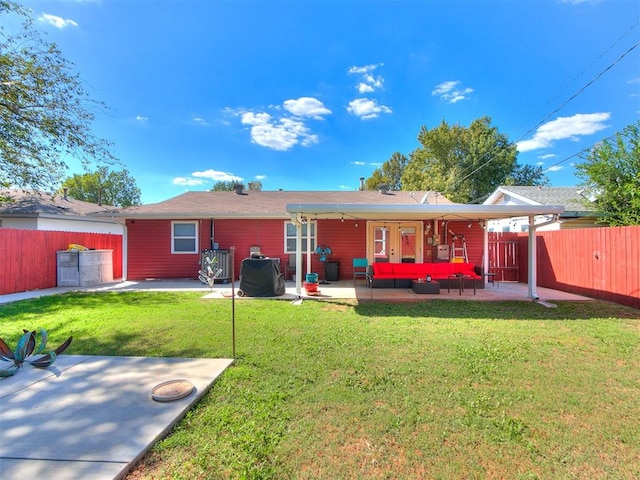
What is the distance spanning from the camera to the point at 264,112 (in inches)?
608

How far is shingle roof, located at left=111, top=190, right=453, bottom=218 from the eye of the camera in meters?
Result: 10.6

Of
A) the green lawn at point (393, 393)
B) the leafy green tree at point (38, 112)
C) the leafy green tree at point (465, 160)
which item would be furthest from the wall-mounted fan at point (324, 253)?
the leafy green tree at point (465, 160)

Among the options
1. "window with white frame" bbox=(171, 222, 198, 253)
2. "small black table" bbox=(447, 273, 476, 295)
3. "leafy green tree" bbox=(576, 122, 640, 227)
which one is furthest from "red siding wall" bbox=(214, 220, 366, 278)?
"leafy green tree" bbox=(576, 122, 640, 227)

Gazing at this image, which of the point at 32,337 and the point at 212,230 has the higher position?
the point at 212,230

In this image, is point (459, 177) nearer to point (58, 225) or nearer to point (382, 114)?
point (382, 114)

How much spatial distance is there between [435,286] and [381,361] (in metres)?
5.24

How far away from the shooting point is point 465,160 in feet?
91.3

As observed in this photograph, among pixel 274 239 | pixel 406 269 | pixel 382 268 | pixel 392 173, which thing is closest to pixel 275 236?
pixel 274 239

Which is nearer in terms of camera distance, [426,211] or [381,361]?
[381,361]

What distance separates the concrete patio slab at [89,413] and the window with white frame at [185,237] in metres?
7.83

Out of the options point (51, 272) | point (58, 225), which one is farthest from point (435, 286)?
point (58, 225)

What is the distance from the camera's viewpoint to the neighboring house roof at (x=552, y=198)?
10.7 metres

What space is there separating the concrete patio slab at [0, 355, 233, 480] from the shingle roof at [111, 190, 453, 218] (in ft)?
23.9

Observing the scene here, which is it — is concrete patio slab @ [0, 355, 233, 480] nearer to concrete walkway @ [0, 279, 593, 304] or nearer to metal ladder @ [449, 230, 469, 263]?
concrete walkway @ [0, 279, 593, 304]
